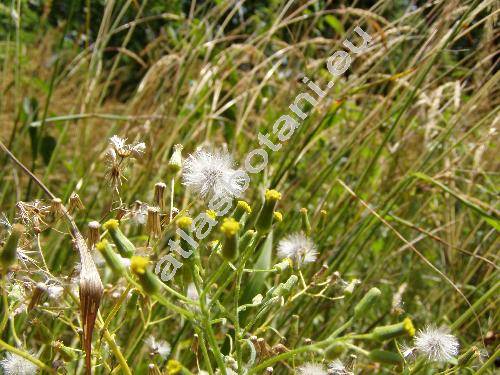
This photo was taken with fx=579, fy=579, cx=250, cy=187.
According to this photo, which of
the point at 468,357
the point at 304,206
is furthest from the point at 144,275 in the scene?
the point at 304,206

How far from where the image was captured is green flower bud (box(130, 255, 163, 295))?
0.42 metres

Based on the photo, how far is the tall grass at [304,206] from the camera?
23.6 inches

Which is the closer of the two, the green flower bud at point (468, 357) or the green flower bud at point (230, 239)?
the green flower bud at point (230, 239)

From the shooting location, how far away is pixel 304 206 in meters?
1.19

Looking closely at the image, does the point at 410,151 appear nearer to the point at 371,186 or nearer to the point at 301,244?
the point at 371,186

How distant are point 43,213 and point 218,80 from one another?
110 centimetres

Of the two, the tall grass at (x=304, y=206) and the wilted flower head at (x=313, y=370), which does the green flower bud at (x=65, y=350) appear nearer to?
the tall grass at (x=304, y=206)

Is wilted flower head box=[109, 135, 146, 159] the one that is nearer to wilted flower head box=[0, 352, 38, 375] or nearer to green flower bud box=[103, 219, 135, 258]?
green flower bud box=[103, 219, 135, 258]

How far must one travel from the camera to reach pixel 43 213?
0.59 metres

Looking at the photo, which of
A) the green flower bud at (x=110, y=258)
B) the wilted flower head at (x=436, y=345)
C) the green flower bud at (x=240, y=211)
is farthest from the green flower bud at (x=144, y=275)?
the wilted flower head at (x=436, y=345)

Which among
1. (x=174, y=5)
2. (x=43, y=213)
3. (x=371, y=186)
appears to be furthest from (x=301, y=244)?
(x=174, y=5)

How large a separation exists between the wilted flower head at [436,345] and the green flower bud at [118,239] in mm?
284

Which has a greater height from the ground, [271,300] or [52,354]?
[271,300]

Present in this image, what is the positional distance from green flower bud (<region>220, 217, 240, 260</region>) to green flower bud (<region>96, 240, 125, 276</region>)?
81mm
